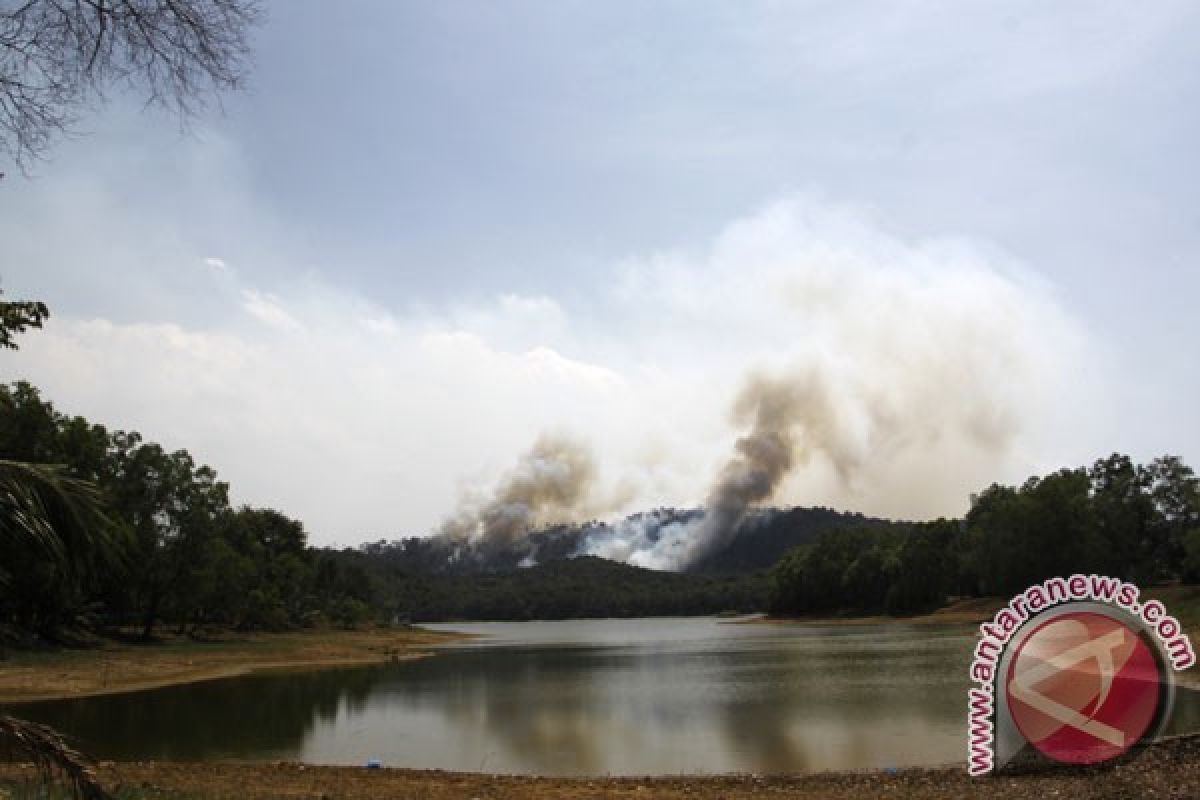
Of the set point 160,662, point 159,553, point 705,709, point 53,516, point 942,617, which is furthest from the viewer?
point 942,617

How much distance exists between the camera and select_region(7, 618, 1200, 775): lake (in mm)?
23828

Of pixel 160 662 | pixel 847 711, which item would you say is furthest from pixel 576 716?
pixel 160 662

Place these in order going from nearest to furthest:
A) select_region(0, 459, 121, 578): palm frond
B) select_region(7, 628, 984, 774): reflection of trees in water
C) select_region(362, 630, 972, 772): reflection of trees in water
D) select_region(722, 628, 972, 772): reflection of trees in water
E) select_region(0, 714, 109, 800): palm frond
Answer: select_region(0, 714, 109, 800): palm frond < select_region(0, 459, 121, 578): palm frond < select_region(722, 628, 972, 772): reflection of trees in water < select_region(362, 630, 972, 772): reflection of trees in water < select_region(7, 628, 984, 774): reflection of trees in water

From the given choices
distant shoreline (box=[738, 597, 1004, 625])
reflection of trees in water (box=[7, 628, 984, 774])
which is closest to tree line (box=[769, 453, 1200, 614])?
distant shoreline (box=[738, 597, 1004, 625])

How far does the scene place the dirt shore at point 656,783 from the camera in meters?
13.7

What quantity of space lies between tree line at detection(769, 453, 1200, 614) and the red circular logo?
202 ft

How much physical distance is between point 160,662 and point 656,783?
1961 inches

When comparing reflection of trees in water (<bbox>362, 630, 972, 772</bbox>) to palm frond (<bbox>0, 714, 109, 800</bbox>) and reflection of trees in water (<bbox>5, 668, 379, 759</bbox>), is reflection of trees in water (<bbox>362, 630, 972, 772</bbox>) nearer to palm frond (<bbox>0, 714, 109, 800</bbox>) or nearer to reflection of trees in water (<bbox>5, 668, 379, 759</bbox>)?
reflection of trees in water (<bbox>5, 668, 379, 759</bbox>)

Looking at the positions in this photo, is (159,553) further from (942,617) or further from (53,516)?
(942,617)

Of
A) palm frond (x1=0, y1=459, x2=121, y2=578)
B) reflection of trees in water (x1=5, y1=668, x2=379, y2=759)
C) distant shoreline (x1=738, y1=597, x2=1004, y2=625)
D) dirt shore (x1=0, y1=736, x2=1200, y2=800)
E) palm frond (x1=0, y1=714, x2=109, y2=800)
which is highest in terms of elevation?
palm frond (x1=0, y1=459, x2=121, y2=578)

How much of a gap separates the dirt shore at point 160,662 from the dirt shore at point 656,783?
25.1m

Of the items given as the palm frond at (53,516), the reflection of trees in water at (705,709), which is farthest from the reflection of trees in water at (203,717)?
the palm frond at (53,516)

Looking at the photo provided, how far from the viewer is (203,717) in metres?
33.1

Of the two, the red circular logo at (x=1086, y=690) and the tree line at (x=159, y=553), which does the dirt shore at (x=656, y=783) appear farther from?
the tree line at (x=159, y=553)
